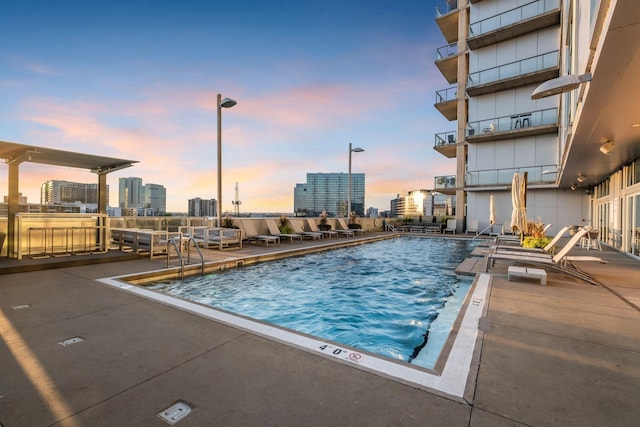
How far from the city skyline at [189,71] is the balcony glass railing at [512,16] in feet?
24.3

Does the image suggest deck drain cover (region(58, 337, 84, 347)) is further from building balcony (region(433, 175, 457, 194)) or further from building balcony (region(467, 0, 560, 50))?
building balcony (region(467, 0, 560, 50))

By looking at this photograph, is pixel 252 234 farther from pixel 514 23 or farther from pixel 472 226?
pixel 514 23

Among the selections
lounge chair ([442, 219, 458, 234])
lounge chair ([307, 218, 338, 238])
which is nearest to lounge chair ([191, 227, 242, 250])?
lounge chair ([307, 218, 338, 238])

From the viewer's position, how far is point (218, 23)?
11.1 m

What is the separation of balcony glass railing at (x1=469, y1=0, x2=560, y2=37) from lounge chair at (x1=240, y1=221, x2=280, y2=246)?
19834 millimetres

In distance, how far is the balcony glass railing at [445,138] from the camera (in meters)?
22.0

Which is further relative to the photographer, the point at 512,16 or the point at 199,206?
the point at 199,206

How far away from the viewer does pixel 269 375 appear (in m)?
2.24

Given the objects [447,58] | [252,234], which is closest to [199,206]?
[252,234]

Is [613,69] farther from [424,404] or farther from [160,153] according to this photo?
[160,153]

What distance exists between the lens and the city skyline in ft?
31.8

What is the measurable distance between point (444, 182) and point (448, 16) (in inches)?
478

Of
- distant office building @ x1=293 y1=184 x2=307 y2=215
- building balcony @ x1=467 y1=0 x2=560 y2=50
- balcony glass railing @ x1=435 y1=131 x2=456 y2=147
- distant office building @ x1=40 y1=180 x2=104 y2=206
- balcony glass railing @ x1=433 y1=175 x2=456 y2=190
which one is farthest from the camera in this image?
distant office building @ x1=293 y1=184 x2=307 y2=215

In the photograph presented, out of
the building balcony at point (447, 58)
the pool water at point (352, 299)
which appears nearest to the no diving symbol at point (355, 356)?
the pool water at point (352, 299)
